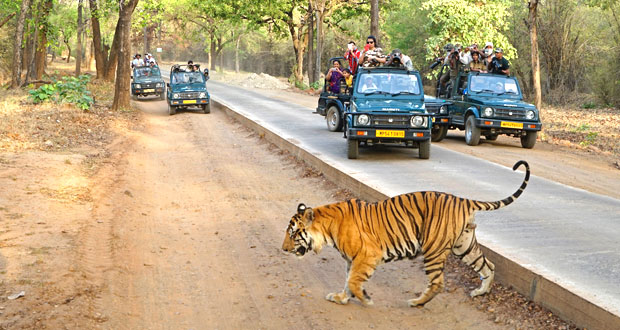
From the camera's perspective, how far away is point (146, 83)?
3400 cm

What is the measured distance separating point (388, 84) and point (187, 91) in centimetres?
→ 1405

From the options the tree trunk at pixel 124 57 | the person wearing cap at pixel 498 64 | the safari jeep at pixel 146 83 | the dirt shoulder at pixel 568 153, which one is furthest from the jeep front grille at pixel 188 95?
the person wearing cap at pixel 498 64

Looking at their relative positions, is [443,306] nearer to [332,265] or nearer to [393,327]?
[393,327]

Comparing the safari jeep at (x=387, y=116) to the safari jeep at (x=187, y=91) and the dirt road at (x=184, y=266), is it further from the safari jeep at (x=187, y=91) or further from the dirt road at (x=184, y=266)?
the safari jeep at (x=187, y=91)

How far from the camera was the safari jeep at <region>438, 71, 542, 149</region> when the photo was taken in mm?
16891

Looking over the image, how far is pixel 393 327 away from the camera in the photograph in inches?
228

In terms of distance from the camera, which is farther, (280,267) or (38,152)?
(38,152)

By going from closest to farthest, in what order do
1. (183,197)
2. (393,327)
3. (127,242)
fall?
(393,327)
(127,242)
(183,197)

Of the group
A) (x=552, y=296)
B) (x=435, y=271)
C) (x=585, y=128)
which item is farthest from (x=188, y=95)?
(x=552, y=296)

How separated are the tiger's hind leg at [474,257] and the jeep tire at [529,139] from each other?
1189 centimetres

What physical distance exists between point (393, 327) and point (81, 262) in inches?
144

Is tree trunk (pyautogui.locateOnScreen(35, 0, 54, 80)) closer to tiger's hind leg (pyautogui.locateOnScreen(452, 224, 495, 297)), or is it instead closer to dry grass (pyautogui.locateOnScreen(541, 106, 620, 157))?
dry grass (pyautogui.locateOnScreen(541, 106, 620, 157))

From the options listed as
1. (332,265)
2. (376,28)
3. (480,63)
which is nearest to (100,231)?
(332,265)

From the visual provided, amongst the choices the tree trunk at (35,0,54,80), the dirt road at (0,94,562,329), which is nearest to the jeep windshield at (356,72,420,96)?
the dirt road at (0,94,562,329)
